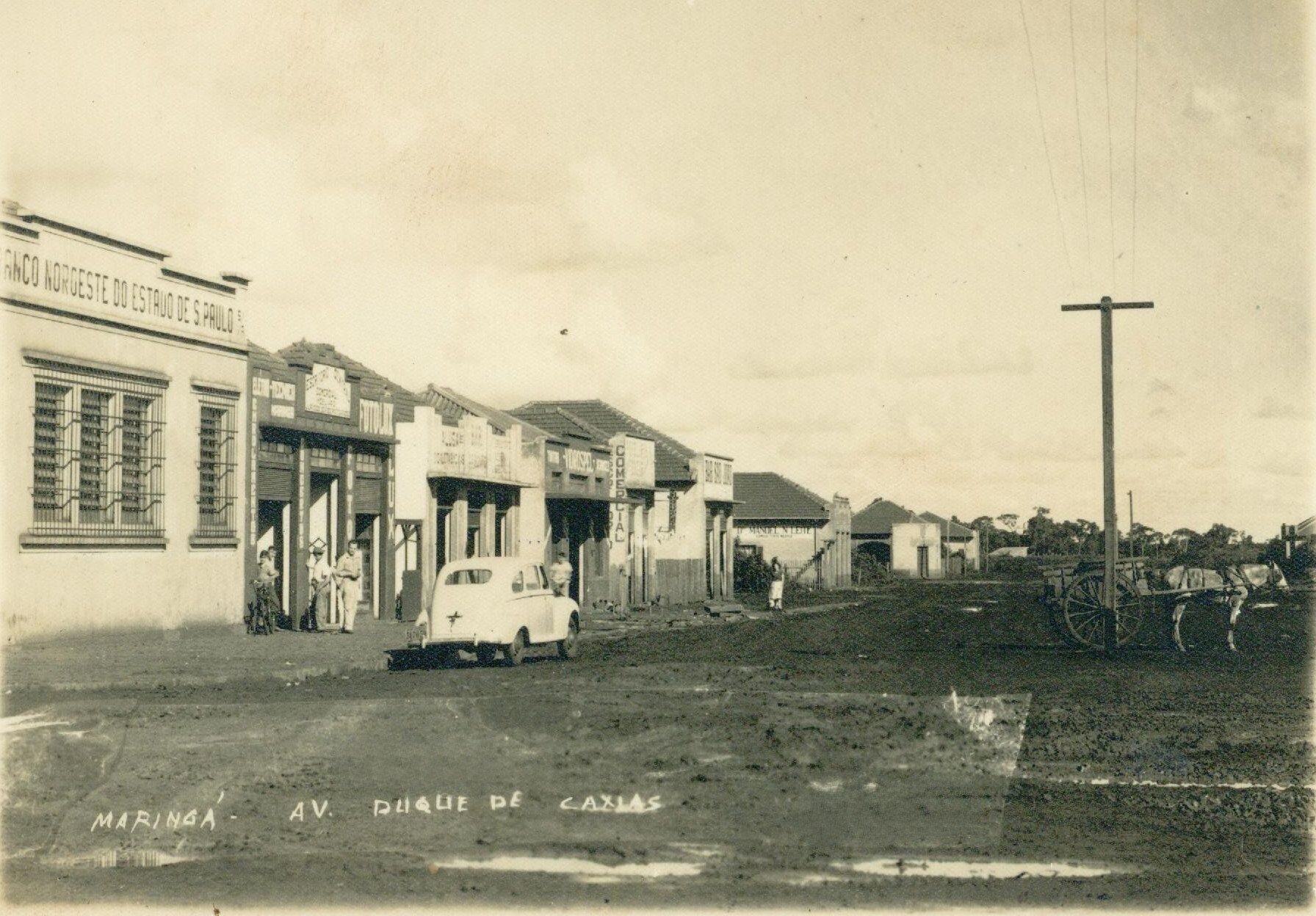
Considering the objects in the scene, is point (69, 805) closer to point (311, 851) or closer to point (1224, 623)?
point (311, 851)

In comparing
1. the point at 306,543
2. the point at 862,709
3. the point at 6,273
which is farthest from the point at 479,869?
the point at 306,543

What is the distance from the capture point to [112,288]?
2103 centimetres

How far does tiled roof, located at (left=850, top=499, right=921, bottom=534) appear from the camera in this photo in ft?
344

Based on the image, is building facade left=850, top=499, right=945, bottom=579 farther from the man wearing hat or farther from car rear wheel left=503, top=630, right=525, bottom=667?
car rear wheel left=503, top=630, right=525, bottom=667

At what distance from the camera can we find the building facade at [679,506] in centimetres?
4859

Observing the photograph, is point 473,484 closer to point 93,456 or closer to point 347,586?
point 347,586

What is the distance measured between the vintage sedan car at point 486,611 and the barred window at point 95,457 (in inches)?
183

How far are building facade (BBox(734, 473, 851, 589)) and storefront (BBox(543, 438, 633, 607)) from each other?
105 feet

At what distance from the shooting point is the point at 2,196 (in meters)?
18.8

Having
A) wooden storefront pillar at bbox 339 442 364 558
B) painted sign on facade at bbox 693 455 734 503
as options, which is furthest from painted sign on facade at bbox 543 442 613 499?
wooden storefront pillar at bbox 339 442 364 558

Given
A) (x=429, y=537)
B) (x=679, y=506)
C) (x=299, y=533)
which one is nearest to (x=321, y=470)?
(x=299, y=533)

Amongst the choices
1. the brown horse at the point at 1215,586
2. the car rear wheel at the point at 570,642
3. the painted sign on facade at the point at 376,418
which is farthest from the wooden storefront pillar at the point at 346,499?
the brown horse at the point at 1215,586

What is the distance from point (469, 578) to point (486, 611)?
661 mm

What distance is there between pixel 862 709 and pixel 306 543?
1582cm
